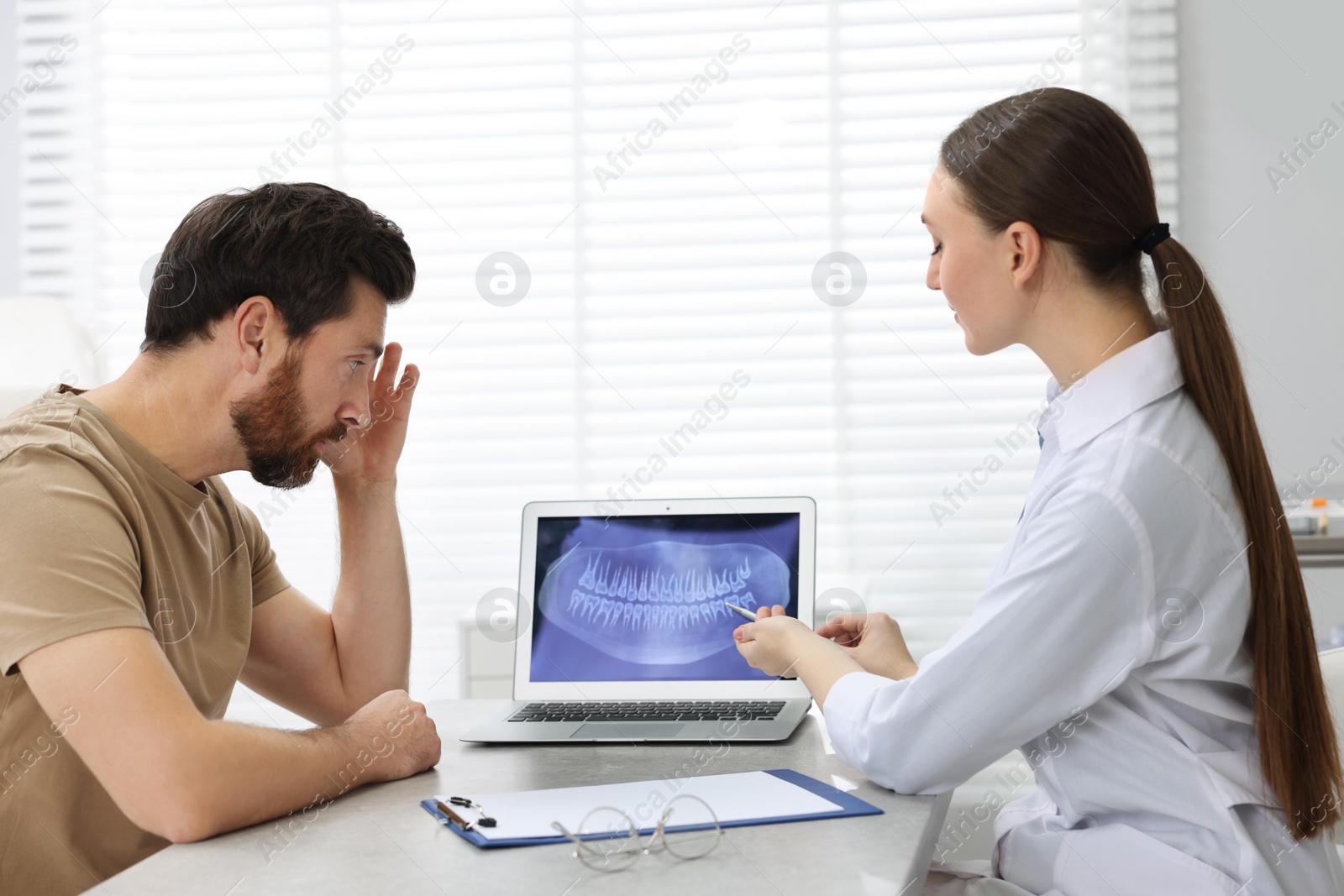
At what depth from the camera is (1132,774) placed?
3.19 feet

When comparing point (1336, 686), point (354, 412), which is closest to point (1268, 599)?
point (1336, 686)

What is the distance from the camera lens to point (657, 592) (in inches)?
59.4

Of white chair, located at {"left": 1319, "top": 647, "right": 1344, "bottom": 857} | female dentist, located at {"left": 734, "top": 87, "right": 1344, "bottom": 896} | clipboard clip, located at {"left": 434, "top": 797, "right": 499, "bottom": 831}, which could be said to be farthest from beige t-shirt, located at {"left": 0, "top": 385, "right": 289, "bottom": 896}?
white chair, located at {"left": 1319, "top": 647, "right": 1344, "bottom": 857}

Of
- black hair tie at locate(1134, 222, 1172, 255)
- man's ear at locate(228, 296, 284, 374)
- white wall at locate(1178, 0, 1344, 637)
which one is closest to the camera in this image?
black hair tie at locate(1134, 222, 1172, 255)

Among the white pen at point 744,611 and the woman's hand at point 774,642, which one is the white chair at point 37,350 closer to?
the white pen at point 744,611

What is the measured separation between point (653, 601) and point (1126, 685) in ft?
2.26

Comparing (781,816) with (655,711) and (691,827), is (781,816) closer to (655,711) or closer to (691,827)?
(691,827)

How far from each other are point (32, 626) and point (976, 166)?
41.4 inches

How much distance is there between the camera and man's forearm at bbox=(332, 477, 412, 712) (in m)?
1.61

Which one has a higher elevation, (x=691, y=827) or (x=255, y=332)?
(x=255, y=332)

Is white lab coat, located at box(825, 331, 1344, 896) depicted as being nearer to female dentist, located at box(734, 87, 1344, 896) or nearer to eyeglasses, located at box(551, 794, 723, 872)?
female dentist, located at box(734, 87, 1344, 896)

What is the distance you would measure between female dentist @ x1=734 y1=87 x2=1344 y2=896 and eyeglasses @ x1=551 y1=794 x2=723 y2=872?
0.20 meters

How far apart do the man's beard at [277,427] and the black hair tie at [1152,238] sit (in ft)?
3.32

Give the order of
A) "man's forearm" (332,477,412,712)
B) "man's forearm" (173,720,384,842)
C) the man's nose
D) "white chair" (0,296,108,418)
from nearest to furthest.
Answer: "man's forearm" (173,720,384,842) < the man's nose < "man's forearm" (332,477,412,712) < "white chair" (0,296,108,418)
